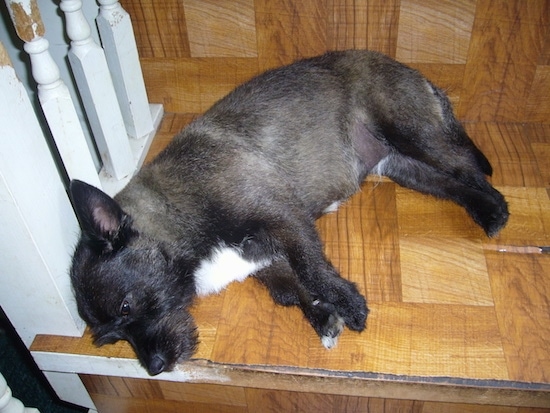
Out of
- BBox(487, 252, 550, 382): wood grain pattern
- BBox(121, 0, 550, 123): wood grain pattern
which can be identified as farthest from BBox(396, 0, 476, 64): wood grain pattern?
BBox(487, 252, 550, 382): wood grain pattern

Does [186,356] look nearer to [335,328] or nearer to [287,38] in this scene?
[335,328]

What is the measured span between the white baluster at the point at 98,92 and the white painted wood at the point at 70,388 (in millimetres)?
751

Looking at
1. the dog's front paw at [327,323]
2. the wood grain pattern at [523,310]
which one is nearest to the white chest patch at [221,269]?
the dog's front paw at [327,323]

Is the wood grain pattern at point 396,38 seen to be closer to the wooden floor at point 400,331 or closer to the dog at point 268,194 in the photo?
the dog at point 268,194

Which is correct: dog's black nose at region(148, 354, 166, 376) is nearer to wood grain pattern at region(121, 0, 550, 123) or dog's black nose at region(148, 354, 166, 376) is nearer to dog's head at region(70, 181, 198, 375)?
dog's head at region(70, 181, 198, 375)

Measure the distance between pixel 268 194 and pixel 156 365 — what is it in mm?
628

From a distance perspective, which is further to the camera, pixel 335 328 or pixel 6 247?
pixel 335 328

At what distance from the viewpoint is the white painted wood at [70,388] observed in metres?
2.00

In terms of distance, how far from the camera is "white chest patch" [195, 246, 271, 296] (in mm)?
1825

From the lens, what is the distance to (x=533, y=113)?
241cm

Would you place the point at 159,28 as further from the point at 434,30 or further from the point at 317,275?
the point at 317,275

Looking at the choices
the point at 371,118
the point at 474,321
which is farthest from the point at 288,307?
the point at 371,118

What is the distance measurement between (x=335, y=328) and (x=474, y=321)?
0.44 metres

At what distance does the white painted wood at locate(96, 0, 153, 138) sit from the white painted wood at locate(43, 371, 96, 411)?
1.00 metres
